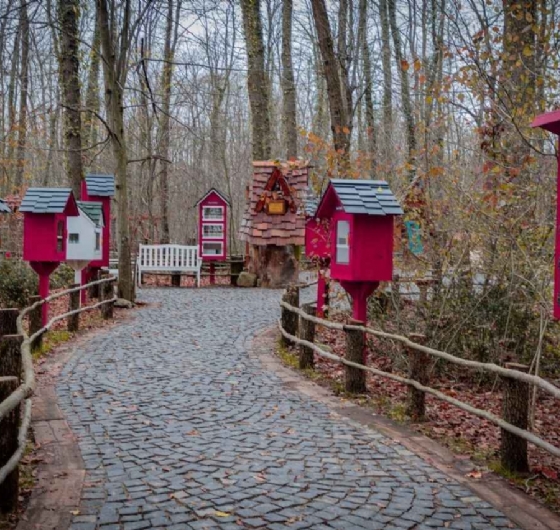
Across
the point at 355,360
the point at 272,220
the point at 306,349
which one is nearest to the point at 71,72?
the point at 272,220

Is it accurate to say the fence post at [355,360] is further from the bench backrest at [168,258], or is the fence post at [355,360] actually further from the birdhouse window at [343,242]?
the bench backrest at [168,258]

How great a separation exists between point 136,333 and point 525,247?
661 centimetres

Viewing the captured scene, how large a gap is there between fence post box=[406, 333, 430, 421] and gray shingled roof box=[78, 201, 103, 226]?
920 cm

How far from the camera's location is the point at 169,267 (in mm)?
20531

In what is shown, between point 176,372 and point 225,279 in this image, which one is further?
point 225,279

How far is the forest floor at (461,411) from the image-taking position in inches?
211

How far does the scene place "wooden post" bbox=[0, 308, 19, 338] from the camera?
7.27m

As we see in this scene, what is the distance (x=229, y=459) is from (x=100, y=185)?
12.4 metres

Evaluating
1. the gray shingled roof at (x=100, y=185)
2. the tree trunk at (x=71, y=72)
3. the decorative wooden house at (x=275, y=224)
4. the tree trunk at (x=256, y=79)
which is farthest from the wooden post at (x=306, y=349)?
the tree trunk at (x=256, y=79)

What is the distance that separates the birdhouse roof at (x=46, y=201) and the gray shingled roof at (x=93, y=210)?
222cm

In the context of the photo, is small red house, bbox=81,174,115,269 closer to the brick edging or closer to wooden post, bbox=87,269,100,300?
wooden post, bbox=87,269,100,300

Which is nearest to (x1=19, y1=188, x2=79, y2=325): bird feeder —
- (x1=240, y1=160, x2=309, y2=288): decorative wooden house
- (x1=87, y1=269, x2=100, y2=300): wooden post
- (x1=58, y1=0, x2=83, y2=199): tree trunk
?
(x1=87, y1=269, x2=100, y2=300): wooden post

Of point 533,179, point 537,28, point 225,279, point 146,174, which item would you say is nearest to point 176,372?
point 533,179

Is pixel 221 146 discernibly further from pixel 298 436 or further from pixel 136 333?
pixel 298 436
